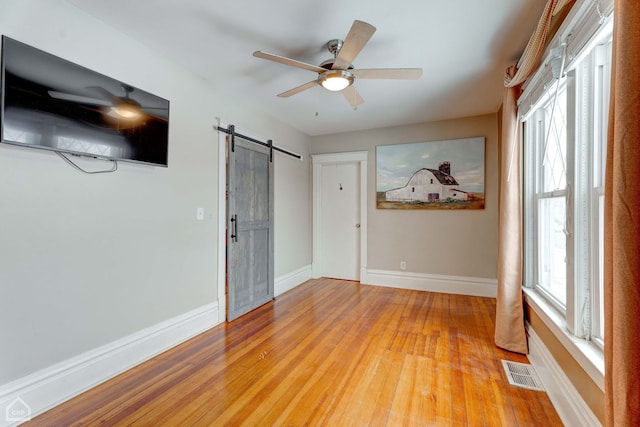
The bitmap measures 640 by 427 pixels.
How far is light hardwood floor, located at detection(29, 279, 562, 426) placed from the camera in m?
1.68

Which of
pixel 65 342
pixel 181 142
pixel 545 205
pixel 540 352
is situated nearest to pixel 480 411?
pixel 540 352

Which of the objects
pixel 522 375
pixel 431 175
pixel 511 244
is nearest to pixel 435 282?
pixel 431 175

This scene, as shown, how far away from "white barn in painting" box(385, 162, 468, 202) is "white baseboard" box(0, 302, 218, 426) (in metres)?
3.29

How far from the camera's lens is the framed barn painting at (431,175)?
156 inches

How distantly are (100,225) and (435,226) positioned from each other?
3.96m

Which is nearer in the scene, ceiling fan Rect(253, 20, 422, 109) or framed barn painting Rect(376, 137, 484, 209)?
ceiling fan Rect(253, 20, 422, 109)

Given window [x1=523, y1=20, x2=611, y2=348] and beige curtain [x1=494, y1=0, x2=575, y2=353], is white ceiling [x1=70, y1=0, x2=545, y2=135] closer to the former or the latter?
beige curtain [x1=494, y1=0, x2=575, y2=353]

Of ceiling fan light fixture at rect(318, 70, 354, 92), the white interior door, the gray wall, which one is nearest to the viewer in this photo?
ceiling fan light fixture at rect(318, 70, 354, 92)

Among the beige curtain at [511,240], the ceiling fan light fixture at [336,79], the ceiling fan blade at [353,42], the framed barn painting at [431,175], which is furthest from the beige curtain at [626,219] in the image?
the framed barn painting at [431,175]

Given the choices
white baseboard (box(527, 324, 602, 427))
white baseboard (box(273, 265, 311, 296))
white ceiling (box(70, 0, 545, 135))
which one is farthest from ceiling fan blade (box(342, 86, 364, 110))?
white baseboard (box(273, 265, 311, 296))

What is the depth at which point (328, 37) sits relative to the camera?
→ 84.7 inches

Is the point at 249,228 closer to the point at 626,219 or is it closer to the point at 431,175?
the point at 431,175

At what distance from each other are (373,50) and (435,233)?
2802 mm

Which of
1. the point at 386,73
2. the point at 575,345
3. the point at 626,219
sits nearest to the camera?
the point at 626,219
